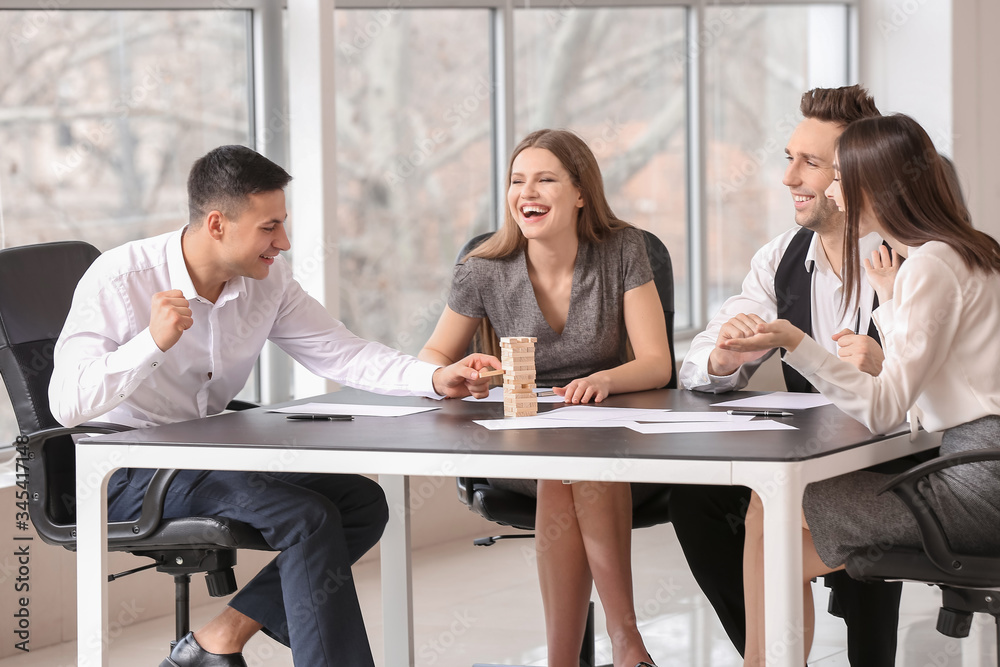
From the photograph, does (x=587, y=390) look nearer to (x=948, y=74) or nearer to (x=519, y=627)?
(x=519, y=627)

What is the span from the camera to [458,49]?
15.9 ft

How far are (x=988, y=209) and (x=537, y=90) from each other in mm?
2780

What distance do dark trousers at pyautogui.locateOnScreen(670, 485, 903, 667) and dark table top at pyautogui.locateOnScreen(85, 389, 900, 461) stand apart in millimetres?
257

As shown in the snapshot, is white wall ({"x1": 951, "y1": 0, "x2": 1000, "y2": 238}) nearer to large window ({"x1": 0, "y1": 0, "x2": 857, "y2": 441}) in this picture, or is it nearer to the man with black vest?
large window ({"x1": 0, "y1": 0, "x2": 857, "y2": 441})

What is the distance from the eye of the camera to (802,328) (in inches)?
111

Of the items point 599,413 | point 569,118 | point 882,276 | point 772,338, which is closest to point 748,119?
point 569,118

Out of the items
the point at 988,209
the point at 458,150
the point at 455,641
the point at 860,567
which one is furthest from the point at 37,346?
the point at 988,209

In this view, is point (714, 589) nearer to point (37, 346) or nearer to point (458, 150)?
point (37, 346)

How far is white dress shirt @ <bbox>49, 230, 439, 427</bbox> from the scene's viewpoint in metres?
2.38

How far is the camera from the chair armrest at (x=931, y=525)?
1958 millimetres

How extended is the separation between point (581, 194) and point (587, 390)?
596 millimetres

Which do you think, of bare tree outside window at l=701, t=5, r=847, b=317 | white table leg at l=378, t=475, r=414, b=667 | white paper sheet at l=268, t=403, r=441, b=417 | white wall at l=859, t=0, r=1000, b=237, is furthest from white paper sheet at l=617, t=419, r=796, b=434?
white wall at l=859, t=0, r=1000, b=237

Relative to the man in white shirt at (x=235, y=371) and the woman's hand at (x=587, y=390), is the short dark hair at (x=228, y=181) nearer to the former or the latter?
the man in white shirt at (x=235, y=371)

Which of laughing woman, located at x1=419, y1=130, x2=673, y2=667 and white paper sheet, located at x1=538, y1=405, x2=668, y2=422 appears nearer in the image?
white paper sheet, located at x1=538, y1=405, x2=668, y2=422
